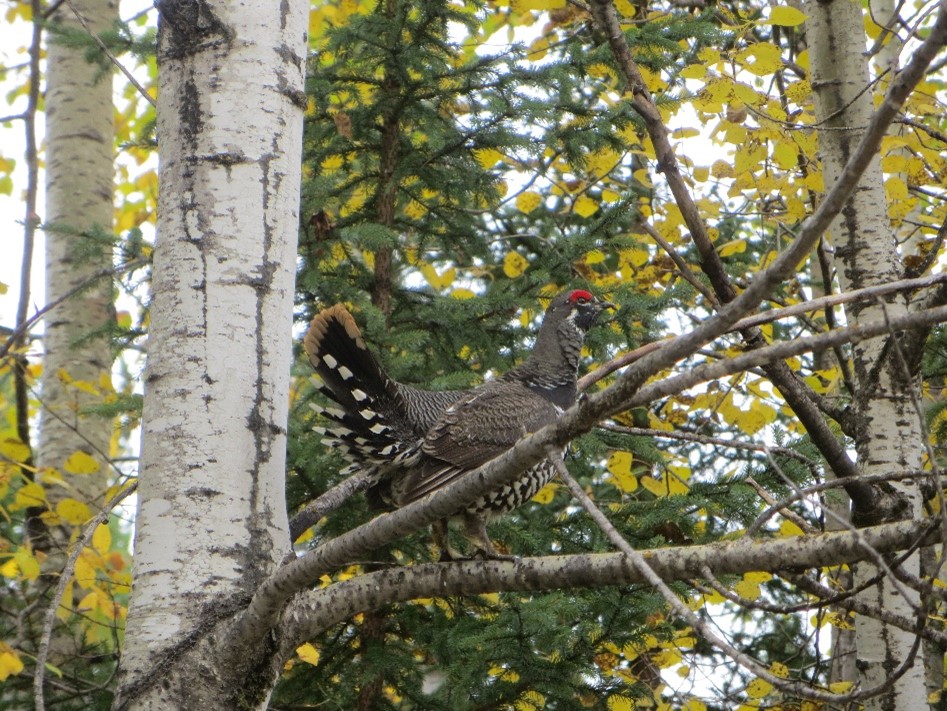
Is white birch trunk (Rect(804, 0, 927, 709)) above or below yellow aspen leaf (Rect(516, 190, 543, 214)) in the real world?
below

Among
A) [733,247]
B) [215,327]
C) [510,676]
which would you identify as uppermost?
[733,247]

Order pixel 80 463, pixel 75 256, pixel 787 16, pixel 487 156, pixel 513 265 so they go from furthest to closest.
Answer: pixel 513 265, pixel 75 256, pixel 487 156, pixel 80 463, pixel 787 16

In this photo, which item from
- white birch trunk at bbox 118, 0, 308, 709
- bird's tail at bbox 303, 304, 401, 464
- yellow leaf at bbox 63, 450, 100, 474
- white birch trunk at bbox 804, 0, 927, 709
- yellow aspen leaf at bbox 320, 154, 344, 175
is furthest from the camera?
yellow aspen leaf at bbox 320, 154, 344, 175

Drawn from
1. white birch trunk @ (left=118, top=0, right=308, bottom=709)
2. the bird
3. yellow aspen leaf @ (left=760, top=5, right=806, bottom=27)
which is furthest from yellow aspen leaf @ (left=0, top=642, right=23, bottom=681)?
yellow aspen leaf @ (left=760, top=5, right=806, bottom=27)

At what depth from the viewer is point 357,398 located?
166 inches

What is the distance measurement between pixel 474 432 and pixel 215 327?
5.48 ft

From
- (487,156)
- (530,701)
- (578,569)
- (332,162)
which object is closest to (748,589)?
(530,701)

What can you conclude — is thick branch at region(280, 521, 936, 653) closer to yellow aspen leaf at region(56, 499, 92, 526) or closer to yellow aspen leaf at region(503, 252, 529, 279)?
yellow aspen leaf at region(56, 499, 92, 526)

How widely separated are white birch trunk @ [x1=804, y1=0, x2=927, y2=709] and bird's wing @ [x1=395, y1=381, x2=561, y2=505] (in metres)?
1.33

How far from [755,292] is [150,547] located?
1556 millimetres

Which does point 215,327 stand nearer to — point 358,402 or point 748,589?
point 358,402

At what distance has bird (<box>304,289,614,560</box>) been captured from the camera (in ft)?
12.9

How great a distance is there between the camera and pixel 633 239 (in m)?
5.71

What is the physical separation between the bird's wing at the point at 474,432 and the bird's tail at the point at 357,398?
0.20m
